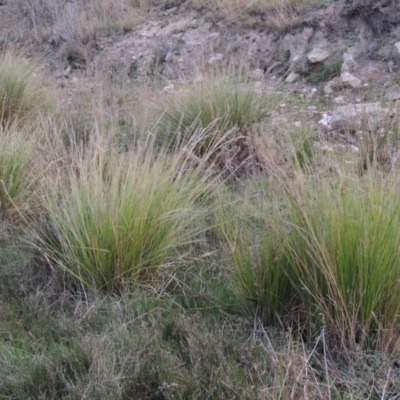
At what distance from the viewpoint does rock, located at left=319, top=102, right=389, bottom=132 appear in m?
4.28

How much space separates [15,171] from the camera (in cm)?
366

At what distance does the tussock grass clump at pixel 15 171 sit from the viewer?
3479 mm

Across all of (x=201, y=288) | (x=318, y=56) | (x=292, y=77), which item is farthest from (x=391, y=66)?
(x=201, y=288)

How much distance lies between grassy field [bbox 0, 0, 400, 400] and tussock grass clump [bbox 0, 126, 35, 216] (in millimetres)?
79

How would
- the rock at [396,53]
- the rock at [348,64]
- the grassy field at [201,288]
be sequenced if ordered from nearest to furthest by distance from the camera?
the grassy field at [201,288]
the rock at [396,53]
the rock at [348,64]

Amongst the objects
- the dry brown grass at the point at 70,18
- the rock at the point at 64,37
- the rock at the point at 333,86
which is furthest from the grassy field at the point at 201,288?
the rock at the point at 64,37

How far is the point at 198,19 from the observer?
34.7ft

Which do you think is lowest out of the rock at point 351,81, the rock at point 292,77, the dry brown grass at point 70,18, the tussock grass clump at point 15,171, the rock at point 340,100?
the rock at point 340,100

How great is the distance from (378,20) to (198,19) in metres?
3.77

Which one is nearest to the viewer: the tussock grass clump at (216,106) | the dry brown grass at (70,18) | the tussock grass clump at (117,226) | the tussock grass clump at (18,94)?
the tussock grass clump at (117,226)

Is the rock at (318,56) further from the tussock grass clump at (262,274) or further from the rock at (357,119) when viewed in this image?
the tussock grass clump at (262,274)

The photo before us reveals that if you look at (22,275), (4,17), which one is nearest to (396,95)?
(22,275)

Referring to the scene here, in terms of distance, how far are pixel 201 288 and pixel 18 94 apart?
361cm

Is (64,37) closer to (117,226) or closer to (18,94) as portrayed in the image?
(18,94)
